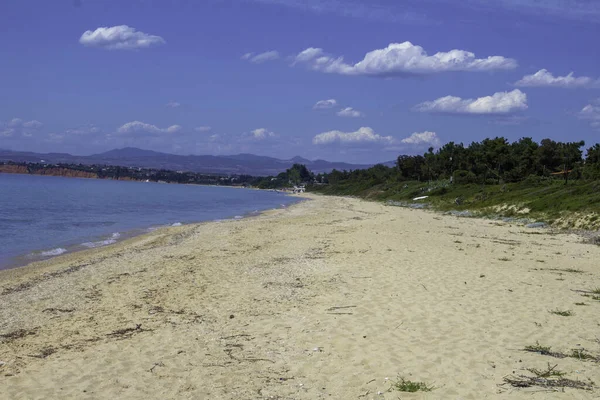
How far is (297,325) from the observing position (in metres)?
9.84

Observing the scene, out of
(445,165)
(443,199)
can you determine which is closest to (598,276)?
(443,199)

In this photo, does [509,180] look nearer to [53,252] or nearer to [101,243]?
[101,243]

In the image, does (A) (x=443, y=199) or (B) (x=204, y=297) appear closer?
(B) (x=204, y=297)

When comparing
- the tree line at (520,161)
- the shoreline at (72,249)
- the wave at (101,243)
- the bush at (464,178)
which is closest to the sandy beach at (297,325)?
the shoreline at (72,249)

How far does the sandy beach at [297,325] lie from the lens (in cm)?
713

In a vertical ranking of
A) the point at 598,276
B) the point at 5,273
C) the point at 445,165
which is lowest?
the point at 5,273

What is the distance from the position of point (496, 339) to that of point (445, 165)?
90.5 metres

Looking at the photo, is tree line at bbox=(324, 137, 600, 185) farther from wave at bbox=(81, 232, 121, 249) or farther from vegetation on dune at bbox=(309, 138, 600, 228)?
wave at bbox=(81, 232, 121, 249)

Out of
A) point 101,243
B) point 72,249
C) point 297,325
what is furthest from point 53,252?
point 297,325

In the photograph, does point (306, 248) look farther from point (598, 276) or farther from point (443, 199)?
point (443, 199)

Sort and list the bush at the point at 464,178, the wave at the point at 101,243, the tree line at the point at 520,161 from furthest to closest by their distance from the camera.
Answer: the bush at the point at 464,178 → the tree line at the point at 520,161 → the wave at the point at 101,243

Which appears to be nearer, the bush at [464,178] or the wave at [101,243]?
the wave at [101,243]

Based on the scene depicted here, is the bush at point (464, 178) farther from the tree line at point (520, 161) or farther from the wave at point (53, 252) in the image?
the wave at point (53, 252)

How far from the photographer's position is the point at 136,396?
6.82 m
